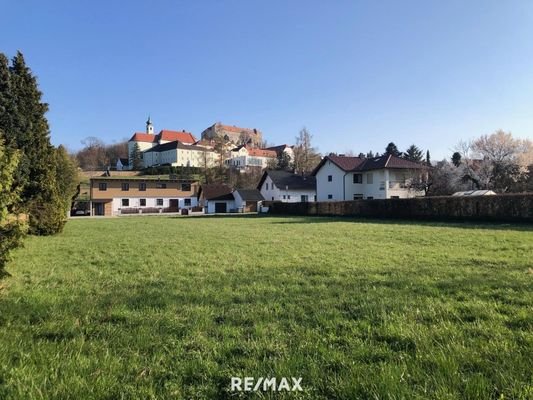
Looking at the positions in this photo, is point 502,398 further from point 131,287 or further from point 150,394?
point 131,287

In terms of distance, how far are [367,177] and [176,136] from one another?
102140 millimetres

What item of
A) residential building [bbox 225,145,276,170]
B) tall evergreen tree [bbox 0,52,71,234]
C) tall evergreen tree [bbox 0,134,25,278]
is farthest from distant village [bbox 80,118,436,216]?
tall evergreen tree [bbox 0,134,25,278]

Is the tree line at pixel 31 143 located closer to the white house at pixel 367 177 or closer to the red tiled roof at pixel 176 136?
the white house at pixel 367 177

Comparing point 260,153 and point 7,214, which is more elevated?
point 260,153

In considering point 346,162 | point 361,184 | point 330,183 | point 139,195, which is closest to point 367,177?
point 361,184

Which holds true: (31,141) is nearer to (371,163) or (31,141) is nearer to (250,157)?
(371,163)

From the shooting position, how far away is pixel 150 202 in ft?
198

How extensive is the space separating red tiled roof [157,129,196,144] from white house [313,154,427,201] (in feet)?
302

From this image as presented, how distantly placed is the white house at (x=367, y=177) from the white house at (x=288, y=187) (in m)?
7.88

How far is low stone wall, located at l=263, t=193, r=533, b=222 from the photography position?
21.0 meters

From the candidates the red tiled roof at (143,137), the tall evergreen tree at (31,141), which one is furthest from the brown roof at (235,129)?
the tall evergreen tree at (31,141)

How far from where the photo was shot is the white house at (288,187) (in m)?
58.9

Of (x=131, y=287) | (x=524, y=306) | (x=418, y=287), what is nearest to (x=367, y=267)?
(x=418, y=287)

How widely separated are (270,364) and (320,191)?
4844 centimetres
